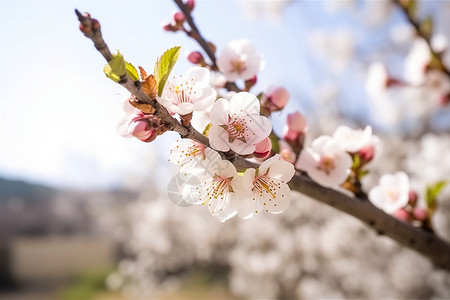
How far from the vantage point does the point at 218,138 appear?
0.31 meters

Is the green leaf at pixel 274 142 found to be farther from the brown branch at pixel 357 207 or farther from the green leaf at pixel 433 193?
the green leaf at pixel 433 193

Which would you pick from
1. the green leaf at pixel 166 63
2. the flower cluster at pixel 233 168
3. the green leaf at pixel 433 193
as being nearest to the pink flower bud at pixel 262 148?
the flower cluster at pixel 233 168

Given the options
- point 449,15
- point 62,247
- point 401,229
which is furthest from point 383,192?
point 62,247

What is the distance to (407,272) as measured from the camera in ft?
6.07

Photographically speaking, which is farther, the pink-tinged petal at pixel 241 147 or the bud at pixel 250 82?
the bud at pixel 250 82

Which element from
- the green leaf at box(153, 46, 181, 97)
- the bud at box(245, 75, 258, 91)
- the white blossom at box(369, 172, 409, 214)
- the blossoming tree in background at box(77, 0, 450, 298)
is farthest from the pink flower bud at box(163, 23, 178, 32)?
the white blossom at box(369, 172, 409, 214)

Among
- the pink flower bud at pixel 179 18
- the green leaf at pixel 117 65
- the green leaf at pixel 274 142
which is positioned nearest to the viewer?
the green leaf at pixel 117 65

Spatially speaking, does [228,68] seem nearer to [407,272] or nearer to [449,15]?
[407,272]

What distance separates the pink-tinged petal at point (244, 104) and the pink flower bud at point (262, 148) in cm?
3

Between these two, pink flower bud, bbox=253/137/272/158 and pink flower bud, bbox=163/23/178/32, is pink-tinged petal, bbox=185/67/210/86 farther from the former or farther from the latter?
pink flower bud, bbox=163/23/178/32

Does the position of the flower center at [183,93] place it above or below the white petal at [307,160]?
above

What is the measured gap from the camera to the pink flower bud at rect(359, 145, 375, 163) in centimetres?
48

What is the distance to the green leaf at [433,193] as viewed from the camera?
1.76ft

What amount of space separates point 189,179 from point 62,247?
352 inches
